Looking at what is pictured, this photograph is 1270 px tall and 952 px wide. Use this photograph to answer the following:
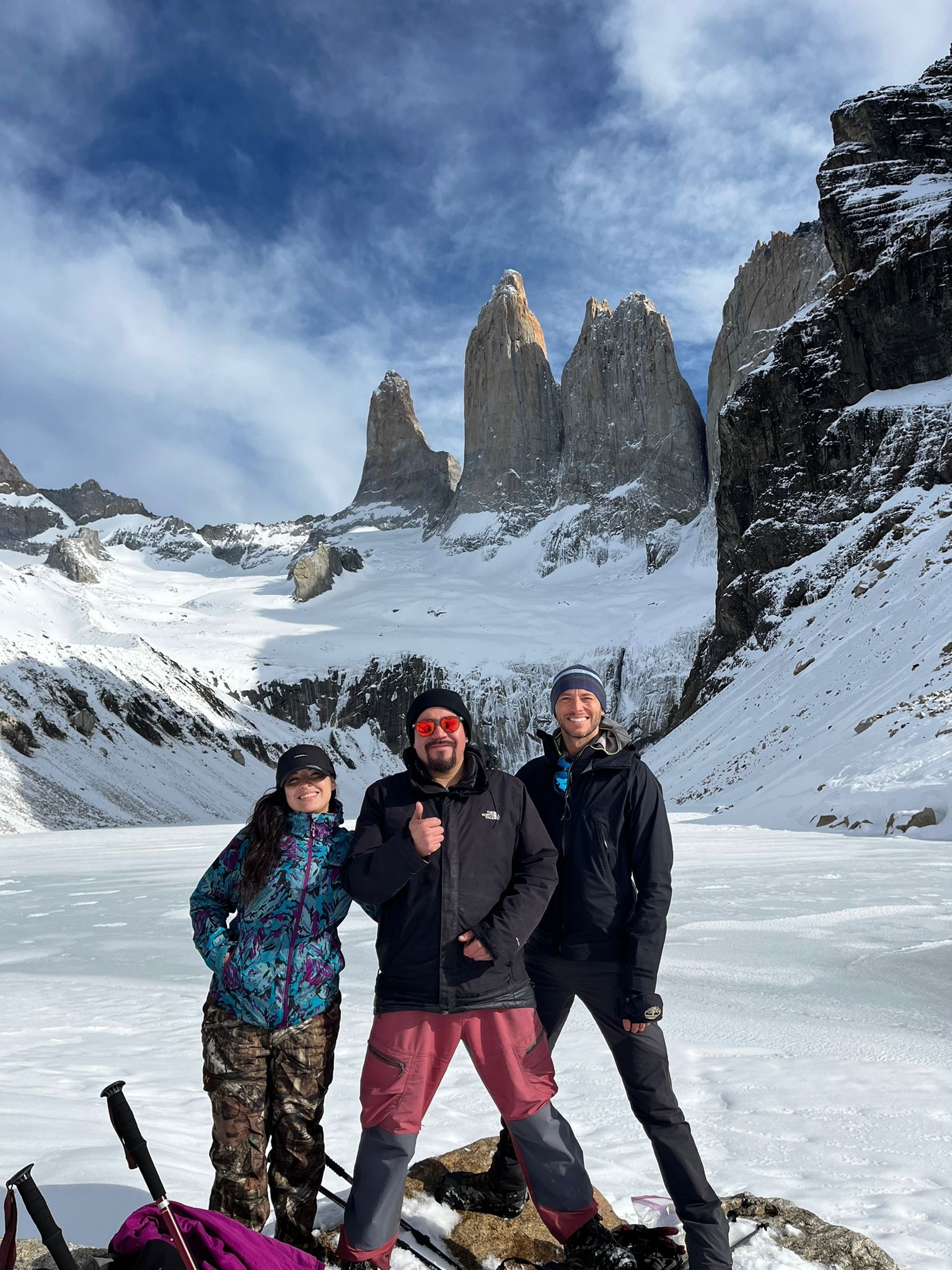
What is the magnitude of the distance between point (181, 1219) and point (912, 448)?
44.1 m

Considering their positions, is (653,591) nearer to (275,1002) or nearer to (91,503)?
(275,1002)

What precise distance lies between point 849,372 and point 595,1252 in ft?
165

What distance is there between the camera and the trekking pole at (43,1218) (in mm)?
1878

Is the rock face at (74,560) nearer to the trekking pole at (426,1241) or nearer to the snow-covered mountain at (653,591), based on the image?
the snow-covered mountain at (653,591)

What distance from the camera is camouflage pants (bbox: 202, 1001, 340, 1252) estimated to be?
3.03 m

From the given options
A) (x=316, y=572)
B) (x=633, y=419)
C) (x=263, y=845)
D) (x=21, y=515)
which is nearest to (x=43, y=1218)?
(x=263, y=845)

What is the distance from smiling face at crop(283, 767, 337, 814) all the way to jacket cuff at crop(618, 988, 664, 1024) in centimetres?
142

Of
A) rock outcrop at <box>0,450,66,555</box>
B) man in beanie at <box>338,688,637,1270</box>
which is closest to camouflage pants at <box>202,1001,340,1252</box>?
man in beanie at <box>338,688,637,1270</box>

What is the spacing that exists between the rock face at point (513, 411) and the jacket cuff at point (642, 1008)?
12141 centimetres

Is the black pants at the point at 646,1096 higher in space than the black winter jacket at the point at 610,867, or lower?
lower

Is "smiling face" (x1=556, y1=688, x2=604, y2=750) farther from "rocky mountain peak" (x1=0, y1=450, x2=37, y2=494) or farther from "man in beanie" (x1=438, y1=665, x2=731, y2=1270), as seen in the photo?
"rocky mountain peak" (x1=0, y1=450, x2=37, y2=494)

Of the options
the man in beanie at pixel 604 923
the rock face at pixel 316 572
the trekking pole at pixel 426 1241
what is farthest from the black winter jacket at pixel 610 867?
the rock face at pixel 316 572

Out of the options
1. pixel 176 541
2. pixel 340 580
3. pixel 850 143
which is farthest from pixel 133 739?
pixel 176 541

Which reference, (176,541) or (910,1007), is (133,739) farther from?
(176,541)
